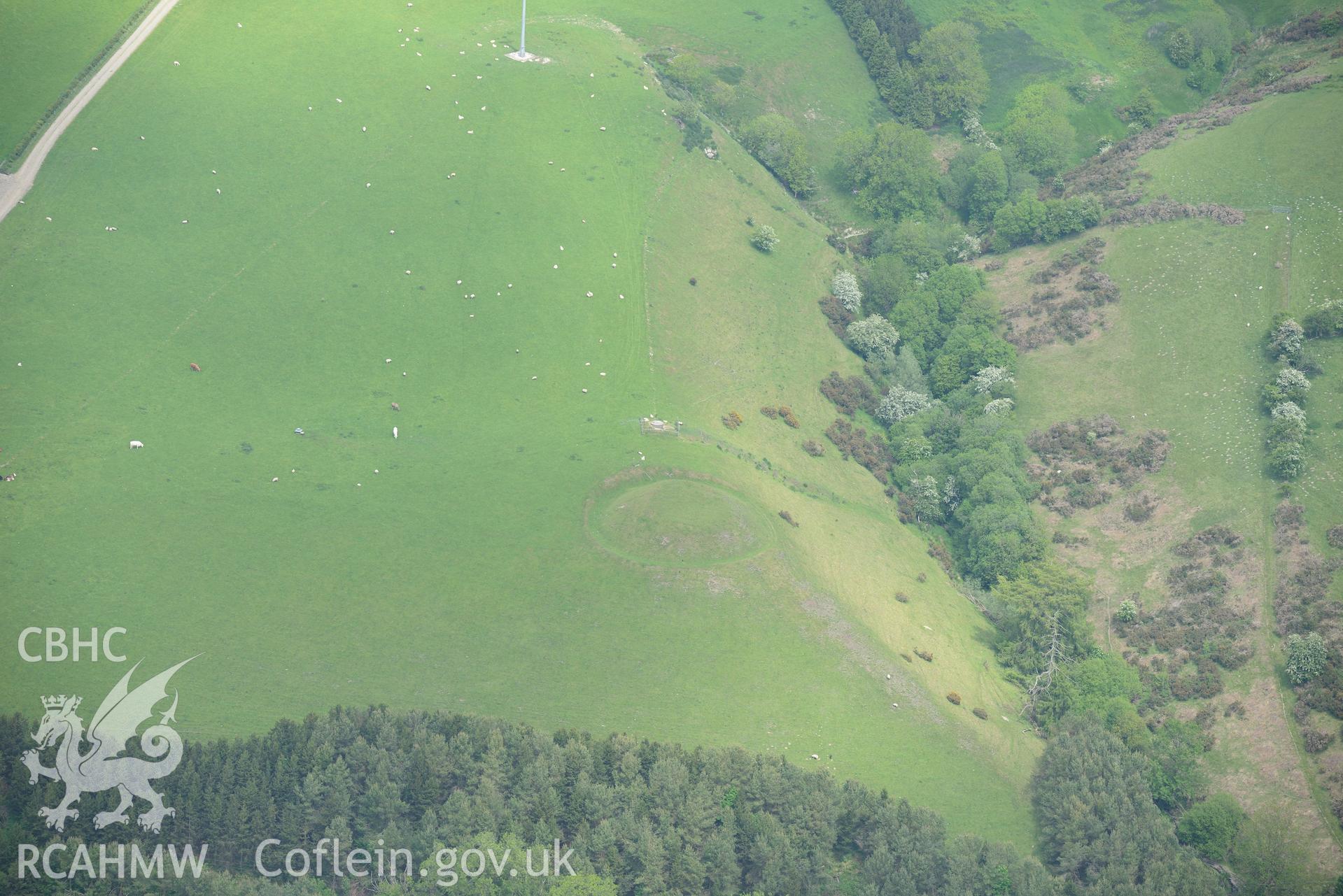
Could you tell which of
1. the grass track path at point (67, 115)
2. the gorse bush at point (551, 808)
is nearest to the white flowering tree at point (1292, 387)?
the gorse bush at point (551, 808)

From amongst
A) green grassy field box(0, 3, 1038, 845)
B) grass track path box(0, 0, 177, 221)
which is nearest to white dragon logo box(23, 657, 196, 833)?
green grassy field box(0, 3, 1038, 845)

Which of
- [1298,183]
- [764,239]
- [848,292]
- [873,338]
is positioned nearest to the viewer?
[873,338]

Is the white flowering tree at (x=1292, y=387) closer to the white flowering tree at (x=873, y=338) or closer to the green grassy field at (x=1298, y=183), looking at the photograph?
the green grassy field at (x=1298, y=183)

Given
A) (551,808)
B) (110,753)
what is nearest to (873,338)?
(551,808)

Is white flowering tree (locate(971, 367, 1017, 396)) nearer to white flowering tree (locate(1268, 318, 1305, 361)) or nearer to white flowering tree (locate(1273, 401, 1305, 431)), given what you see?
white flowering tree (locate(1273, 401, 1305, 431))

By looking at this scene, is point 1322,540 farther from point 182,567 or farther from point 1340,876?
point 182,567

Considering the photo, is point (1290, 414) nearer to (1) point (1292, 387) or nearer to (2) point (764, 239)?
(1) point (1292, 387)
